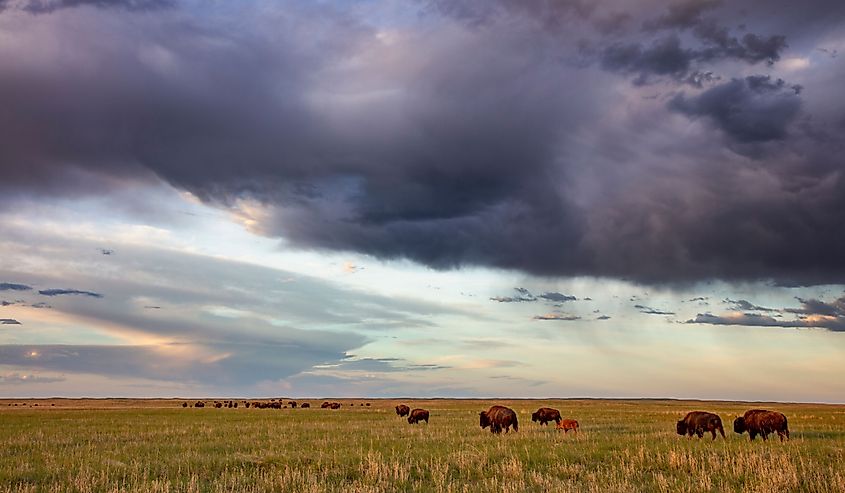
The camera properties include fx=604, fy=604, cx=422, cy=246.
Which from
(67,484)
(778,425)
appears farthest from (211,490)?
(778,425)

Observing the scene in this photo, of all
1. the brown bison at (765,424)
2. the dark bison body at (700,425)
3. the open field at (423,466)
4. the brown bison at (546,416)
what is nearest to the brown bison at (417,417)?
the brown bison at (546,416)

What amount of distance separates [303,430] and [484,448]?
1541 centimetres

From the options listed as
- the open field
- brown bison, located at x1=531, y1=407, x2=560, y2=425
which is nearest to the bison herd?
the open field

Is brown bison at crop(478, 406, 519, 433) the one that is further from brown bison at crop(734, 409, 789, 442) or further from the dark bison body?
brown bison at crop(734, 409, 789, 442)

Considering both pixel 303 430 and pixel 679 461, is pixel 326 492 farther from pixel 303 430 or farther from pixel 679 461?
pixel 303 430

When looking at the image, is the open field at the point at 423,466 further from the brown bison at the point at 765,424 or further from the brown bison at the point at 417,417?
the brown bison at the point at 417,417

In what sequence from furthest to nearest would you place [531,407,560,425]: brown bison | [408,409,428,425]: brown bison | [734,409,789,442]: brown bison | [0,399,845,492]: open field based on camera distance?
1. [408,409,428,425]: brown bison
2. [531,407,560,425]: brown bison
3. [734,409,789,442]: brown bison
4. [0,399,845,492]: open field

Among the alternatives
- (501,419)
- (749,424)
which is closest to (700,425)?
(749,424)

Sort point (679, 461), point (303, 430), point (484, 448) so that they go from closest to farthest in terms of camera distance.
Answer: point (679, 461) → point (484, 448) → point (303, 430)

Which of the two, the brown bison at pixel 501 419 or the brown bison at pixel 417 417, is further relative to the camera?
the brown bison at pixel 417 417

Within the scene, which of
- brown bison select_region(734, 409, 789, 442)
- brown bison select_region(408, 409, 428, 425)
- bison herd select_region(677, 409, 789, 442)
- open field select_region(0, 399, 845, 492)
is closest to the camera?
open field select_region(0, 399, 845, 492)

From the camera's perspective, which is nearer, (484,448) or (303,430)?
(484,448)

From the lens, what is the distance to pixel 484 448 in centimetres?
2297

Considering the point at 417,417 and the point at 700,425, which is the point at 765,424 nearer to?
the point at 700,425
